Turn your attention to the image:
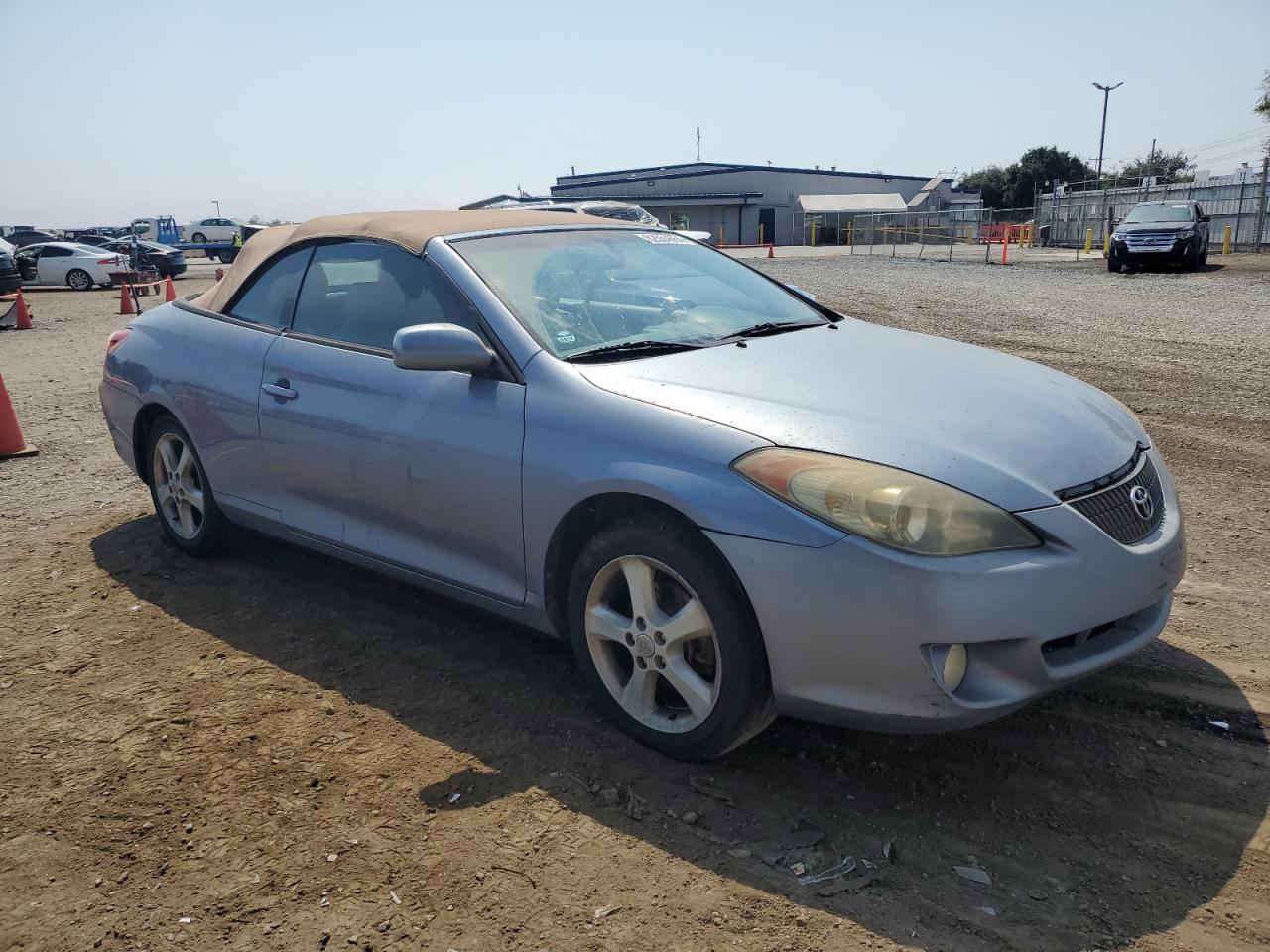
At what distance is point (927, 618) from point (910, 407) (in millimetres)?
744

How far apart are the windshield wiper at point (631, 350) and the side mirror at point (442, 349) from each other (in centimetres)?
29

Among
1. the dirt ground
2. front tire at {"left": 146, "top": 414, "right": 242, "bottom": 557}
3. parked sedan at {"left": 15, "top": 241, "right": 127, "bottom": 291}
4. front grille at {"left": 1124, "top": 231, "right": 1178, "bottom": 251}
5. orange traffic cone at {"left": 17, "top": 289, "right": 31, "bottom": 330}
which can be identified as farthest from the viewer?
parked sedan at {"left": 15, "top": 241, "right": 127, "bottom": 291}

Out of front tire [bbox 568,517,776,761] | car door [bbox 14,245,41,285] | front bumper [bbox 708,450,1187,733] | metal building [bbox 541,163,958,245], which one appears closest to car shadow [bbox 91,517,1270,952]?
front tire [bbox 568,517,776,761]

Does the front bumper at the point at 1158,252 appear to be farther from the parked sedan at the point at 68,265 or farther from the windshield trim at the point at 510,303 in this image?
the parked sedan at the point at 68,265

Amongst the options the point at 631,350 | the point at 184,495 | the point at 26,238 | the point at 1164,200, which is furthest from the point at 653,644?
the point at 26,238

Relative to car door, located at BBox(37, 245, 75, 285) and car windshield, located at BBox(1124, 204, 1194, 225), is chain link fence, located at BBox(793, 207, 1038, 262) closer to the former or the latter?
car windshield, located at BBox(1124, 204, 1194, 225)

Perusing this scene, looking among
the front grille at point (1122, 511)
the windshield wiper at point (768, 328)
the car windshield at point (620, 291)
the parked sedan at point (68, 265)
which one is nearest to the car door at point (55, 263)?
the parked sedan at point (68, 265)

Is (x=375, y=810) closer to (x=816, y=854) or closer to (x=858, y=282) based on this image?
(x=816, y=854)

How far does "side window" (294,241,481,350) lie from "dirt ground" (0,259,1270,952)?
3.98ft

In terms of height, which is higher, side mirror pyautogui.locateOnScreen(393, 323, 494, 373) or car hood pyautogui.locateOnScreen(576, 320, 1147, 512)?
side mirror pyautogui.locateOnScreen(393, 323, 494, 373)

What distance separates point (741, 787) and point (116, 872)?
1721 mm

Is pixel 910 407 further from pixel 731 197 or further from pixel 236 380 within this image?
pixel 731 197

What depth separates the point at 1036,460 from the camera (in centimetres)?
279

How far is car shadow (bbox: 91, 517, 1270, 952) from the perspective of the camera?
8.00 feet
